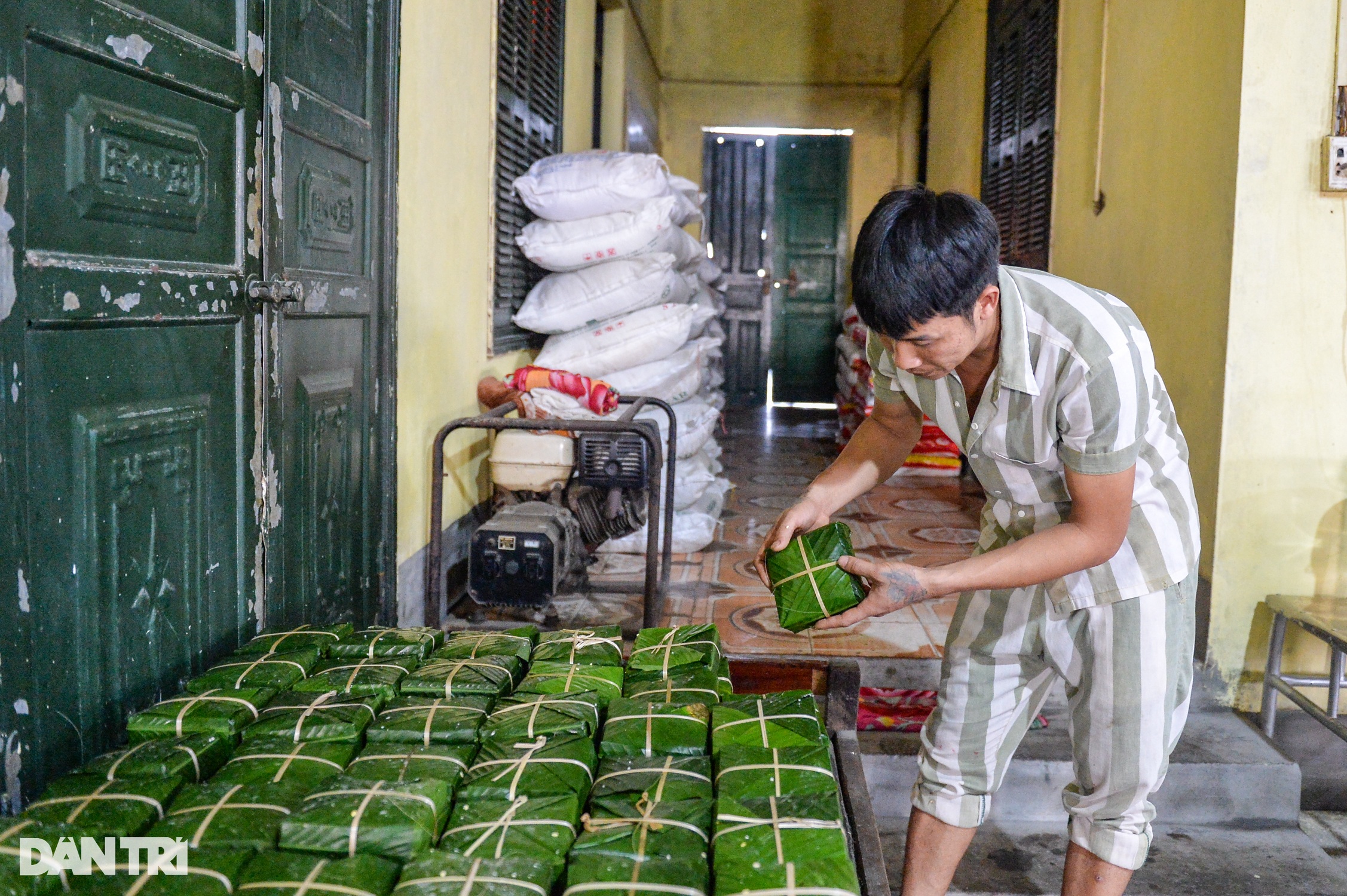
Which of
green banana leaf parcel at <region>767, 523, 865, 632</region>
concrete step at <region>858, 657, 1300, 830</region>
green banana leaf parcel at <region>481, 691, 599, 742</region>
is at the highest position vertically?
green banana leaf parcel at <region>767, 523, 865, 632</region>

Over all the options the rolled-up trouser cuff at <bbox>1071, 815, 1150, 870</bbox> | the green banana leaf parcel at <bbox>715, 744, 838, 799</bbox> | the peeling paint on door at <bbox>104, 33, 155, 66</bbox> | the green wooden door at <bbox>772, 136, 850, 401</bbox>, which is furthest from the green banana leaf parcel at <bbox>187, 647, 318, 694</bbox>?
the green wooden door at <bbox>772, 136, 850, 401</bbox>

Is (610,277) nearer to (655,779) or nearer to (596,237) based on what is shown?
(596,237)

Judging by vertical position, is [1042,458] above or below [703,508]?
above

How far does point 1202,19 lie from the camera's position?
322 cm

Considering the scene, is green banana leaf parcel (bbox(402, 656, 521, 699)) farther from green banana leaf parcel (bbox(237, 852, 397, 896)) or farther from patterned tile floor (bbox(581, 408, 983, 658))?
patterned tile floor (bbox(581, 408, 983, 658))

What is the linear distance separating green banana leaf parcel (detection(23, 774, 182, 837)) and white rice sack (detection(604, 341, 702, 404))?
3.02 meters

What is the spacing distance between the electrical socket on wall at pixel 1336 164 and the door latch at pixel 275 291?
2.79 meters

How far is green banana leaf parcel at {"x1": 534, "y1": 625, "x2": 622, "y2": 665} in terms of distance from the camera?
1.84m

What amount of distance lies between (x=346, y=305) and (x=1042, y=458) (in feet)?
5.47

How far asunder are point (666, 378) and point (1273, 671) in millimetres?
2505

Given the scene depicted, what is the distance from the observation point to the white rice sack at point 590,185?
13.8 feet

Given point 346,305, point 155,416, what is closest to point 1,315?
point 155,416

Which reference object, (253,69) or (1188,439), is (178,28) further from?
(1188,439)

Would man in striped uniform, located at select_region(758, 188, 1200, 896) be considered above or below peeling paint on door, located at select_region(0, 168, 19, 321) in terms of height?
below
